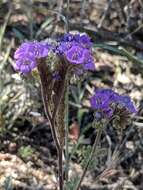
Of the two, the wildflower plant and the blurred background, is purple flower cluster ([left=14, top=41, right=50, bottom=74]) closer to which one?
the wildflower plant

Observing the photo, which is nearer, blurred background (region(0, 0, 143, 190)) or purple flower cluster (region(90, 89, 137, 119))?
purple flower cluster (region(90, 89, 137, 119))

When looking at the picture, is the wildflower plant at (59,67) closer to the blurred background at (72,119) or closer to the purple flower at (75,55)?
the purple flower at (75,55)

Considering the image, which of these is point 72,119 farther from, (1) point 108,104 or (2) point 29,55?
(2) point 29,55

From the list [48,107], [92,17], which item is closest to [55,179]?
[48,107]

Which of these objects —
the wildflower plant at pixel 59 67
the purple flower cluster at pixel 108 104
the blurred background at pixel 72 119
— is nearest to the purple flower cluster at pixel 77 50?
the wildflower plant at pixel 59 67

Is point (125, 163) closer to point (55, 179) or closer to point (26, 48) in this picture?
point (55, 179)

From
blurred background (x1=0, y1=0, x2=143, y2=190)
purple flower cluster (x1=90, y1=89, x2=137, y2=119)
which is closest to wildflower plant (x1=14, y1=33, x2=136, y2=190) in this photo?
purple flower cluster (x1=90, y1=89, x2=137, y2=119)
